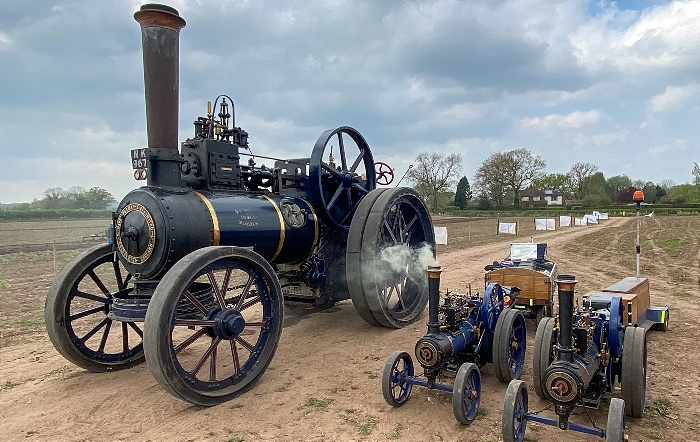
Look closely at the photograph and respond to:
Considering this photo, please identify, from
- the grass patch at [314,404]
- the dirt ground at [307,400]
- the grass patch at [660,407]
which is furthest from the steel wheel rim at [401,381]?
the grass patch at [660,407]

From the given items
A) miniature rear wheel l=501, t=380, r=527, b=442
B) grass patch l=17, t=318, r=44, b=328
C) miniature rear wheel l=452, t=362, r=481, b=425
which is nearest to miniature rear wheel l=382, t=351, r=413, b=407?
miniature rear wheel l=452, t=362, r=481, b=425

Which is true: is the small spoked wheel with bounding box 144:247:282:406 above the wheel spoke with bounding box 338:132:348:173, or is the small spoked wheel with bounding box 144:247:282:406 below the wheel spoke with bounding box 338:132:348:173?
below

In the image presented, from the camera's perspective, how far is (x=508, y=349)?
16.7 ft

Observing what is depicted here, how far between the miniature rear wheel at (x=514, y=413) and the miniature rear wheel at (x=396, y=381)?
3.58 ft

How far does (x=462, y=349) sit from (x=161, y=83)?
13.7ft

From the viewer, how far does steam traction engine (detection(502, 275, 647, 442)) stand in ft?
12.3

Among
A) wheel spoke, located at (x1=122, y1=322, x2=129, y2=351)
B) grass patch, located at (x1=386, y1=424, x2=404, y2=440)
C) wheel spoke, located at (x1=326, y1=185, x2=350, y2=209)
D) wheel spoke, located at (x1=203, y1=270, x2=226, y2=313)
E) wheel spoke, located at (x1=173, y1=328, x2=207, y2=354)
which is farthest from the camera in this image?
wheel spoke, located at (x1=326, y1=185, x2=350, y2=209)

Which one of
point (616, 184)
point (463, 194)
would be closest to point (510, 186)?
point (463, 194)

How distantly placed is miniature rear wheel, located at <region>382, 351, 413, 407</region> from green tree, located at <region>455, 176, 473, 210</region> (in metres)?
64.7

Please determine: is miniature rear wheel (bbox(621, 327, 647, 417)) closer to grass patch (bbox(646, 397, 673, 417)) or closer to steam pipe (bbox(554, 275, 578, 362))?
grass patch (bbox(646, 397, 673, 417))

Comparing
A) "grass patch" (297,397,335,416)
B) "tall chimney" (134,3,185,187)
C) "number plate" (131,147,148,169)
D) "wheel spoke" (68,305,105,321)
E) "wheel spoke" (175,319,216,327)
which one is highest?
"tall chimney" (134,3,185,187)

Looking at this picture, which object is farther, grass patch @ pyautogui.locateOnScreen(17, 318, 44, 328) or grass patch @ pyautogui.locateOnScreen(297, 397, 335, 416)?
grass patch @ pyautogui.locateOnScreen(17, 318, 44, 328)

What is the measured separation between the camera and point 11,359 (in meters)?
6.26

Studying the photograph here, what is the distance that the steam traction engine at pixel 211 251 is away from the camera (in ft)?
15.5
